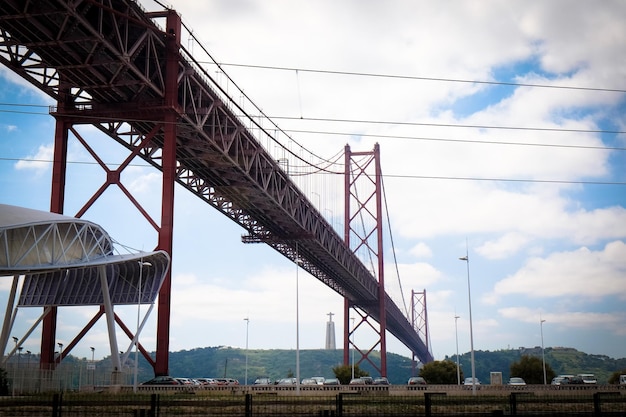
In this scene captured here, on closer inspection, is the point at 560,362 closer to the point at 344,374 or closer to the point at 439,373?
the point at 439,373

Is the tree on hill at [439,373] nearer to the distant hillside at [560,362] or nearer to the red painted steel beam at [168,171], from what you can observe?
the red painted steel beam at [168,171]

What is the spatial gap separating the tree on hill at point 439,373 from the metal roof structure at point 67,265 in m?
40.0

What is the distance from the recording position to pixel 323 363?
19050cm

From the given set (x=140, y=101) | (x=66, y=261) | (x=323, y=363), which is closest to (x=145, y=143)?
(x=140, y=101)

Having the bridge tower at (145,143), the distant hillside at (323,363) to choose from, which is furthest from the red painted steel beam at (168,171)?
the distant hillside at (323,363)

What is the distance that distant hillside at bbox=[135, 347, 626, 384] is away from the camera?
156m

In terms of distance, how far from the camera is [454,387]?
42.8m

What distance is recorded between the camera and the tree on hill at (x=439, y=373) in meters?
75.1

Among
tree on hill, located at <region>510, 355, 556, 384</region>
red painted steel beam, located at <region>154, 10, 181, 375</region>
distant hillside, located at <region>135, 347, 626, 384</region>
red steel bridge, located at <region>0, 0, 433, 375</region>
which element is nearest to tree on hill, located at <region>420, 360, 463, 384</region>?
tree on hill, located at <region>510, 355, 556, 384</region>

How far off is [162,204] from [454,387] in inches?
779

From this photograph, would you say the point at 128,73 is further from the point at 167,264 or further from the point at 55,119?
the point at 167,264

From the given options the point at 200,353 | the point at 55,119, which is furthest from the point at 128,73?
the point at 200,353

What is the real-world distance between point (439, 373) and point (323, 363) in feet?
387

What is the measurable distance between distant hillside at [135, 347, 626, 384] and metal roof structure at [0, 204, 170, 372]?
98.9 m
